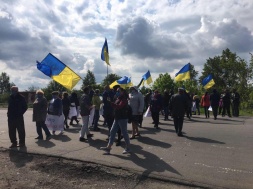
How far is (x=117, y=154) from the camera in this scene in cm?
845

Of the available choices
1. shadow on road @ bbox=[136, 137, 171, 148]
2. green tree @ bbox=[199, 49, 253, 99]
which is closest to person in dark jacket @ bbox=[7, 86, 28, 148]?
shadow on road @ bbox=[136, 137, 171, 148]

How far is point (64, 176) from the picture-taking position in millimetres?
7004

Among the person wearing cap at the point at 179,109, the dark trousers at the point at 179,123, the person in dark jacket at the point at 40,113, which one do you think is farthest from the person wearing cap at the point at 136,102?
the person in dark jacket at the point at 40,113

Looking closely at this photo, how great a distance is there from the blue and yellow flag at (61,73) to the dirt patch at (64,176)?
5581 mm

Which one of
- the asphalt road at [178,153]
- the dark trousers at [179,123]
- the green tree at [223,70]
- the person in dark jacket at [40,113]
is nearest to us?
the asphalt road at [178,153]

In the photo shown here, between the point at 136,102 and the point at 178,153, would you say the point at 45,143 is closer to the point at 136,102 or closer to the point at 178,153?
the point at 136,102

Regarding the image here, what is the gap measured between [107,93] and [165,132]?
2.86 metres

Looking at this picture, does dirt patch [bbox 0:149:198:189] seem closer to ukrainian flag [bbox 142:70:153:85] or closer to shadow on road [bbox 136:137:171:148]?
shadow on road [bbox 136:137:171:148]

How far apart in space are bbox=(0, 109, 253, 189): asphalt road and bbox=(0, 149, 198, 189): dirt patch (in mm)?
294

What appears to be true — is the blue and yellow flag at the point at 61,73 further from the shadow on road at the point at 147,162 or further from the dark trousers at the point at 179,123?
the shadow on road at the point at 147,162

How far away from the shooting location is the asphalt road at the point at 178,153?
6.58 meters

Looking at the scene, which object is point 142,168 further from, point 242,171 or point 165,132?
point 165,132

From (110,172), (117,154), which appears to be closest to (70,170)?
(110,172)

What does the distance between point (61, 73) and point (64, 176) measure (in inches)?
286
